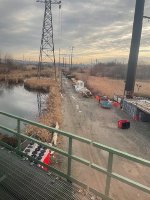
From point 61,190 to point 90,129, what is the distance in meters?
10.7

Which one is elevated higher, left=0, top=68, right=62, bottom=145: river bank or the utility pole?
the utility pole

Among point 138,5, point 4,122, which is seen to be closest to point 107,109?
point 4,122

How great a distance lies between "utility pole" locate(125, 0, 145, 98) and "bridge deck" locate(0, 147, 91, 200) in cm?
2091

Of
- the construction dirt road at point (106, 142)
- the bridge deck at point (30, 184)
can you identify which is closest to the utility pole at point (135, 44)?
the construction dirt road at point (106, 142)

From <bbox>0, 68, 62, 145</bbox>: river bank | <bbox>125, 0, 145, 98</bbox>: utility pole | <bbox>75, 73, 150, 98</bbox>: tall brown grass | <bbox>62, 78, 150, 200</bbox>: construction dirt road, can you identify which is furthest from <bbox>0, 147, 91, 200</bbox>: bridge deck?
<bbox>75, 73, 150, 98</bbox>: tall brown grass

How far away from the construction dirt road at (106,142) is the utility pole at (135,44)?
14.9ft

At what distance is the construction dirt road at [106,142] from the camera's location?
8.52m

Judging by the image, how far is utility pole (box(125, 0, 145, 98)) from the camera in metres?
24.9

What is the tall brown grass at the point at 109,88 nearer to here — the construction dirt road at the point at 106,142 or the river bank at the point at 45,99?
the river bank at the point at 45,99

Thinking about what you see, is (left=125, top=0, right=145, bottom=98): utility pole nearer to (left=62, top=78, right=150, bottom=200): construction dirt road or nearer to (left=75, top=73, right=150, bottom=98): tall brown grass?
(left=62, top=78, right=150, bottom=200): construction dirt road

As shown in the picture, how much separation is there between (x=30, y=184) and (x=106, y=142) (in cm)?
839

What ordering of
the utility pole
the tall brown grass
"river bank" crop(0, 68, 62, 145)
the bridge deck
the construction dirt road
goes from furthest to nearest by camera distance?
1. the tall brown grass
2. the utility pole
3. "river bank" crop(0, 68, 62, 145)
4. the construction dirt road
5. the bridge deck

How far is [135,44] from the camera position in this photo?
25.6m

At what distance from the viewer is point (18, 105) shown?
96.1ft
